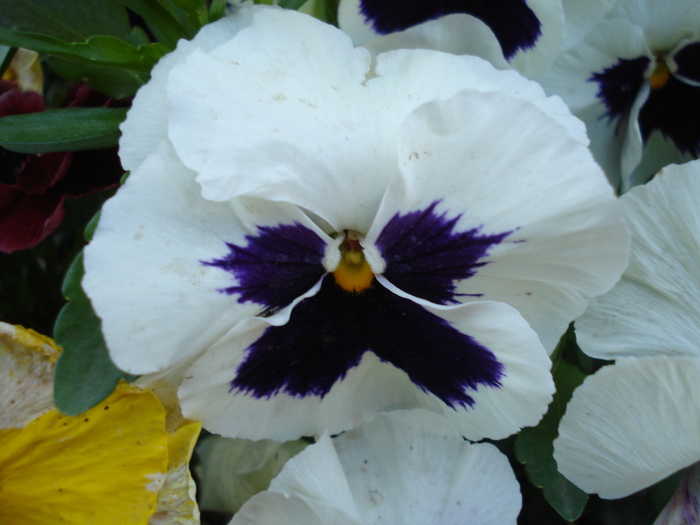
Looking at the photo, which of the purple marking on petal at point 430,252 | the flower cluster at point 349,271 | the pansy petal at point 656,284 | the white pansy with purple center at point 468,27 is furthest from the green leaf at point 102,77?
the pansy petal at point 656,284

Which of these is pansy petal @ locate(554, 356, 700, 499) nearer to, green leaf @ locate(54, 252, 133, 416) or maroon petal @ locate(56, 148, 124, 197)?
green leaf @ locate(54, 252, 133, 416)

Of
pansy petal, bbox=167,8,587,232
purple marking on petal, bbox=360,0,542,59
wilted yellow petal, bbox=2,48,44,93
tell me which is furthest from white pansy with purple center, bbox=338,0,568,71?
wilted yellow petal, bbox=2,48,44,93

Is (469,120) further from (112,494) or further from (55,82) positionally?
(55,82)

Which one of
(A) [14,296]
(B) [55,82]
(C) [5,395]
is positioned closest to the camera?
(C) [5,395]

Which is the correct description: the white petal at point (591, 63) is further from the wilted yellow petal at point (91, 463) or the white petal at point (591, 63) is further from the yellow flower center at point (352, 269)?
the wilted yellow petal at point (91, 463)

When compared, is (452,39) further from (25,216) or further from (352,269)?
(25,216)

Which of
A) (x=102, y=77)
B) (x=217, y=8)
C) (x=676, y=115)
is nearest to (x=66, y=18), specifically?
(x=102, y=77)

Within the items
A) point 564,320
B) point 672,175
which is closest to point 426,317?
point 564,320
